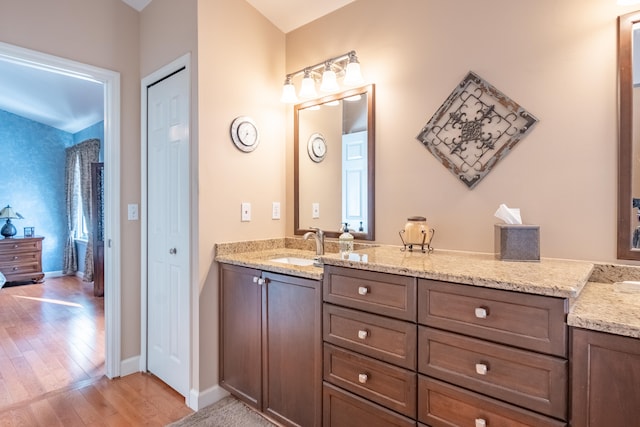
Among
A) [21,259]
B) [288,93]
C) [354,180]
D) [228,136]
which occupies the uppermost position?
[288,93]

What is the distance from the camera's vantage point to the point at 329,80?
7.25 feet

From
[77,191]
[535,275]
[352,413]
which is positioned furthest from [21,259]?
[535,275]

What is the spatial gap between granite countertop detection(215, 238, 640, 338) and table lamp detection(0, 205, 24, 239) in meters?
5.52

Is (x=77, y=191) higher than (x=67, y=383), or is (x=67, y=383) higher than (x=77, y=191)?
(x=77, y=191)

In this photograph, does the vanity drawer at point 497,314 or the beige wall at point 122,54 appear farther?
the beige wall at point 122,54

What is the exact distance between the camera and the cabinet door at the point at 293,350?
166 cm

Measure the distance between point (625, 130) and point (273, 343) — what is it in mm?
1861

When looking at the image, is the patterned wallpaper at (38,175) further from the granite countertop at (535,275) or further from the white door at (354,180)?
the granite countertop at (535,275)

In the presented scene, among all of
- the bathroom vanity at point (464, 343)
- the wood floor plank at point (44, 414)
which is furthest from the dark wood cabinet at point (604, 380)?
the wood floor plank at point (44, 414)

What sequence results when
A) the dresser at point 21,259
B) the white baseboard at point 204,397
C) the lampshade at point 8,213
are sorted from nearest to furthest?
the white baseboard at point 204,397, the dresser at point 21,259, the lampshade at point 8,213

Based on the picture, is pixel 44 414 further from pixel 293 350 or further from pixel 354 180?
pixel 354 180

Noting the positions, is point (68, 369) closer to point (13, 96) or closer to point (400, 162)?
point (400, 162)

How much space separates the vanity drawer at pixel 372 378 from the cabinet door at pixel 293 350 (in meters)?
0.09

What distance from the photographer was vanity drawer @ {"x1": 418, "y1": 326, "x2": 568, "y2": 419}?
104cm
